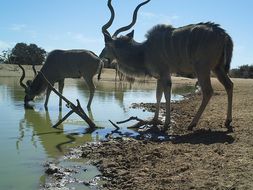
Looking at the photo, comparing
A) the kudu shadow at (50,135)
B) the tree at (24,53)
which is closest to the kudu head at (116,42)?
the kudu shadow at (50,135)

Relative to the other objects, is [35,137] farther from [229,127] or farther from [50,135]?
[229,127]

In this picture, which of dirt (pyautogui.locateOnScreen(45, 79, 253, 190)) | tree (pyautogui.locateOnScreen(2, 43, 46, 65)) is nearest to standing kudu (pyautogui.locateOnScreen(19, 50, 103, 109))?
dirt (pyautogui.locateOnScreen(45, 79, 253, 190))

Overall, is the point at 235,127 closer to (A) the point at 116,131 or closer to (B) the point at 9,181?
(A) the point at 116,131

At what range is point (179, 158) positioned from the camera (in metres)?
7.51

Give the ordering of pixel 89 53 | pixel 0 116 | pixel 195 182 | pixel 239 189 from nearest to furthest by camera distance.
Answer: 1. pixel 239 189
2. pixel 195 182
3. pixel 0 116
4. pixel 89 53

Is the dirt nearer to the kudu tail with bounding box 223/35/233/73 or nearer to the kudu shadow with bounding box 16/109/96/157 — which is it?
the kudu shadow with bounding box 16/109/96/157

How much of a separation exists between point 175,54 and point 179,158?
462cm

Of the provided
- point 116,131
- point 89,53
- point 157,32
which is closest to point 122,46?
point 157,32

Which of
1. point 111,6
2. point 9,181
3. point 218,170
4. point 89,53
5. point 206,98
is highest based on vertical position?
point 111,6

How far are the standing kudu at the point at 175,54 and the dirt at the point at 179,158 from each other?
886mm

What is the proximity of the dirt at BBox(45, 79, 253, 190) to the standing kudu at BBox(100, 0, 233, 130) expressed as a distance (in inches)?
34.9

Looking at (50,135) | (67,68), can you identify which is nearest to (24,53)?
(67,68)

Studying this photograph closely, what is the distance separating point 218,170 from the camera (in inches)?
254

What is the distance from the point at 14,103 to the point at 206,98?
36.2 feet
